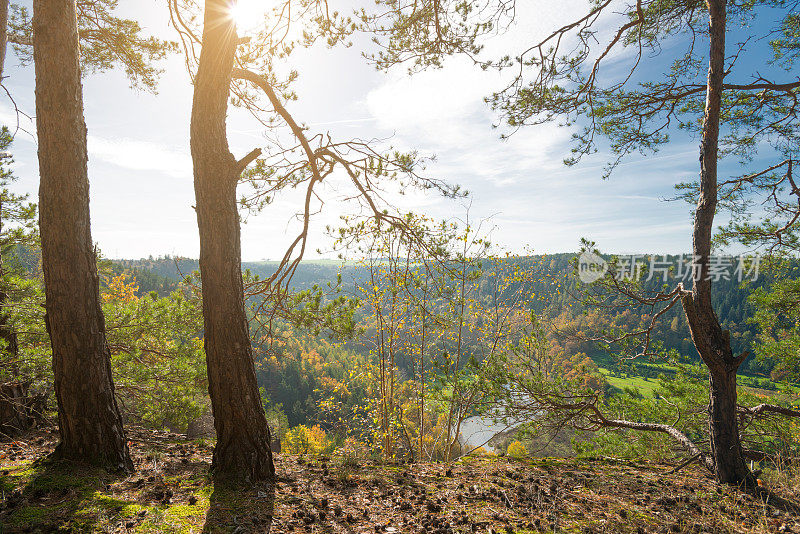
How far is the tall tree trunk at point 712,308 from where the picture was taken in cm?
321

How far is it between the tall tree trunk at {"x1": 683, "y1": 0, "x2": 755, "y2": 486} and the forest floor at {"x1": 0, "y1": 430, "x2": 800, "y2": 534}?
1.42ft

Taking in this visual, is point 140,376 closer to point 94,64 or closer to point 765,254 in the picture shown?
point 94,64

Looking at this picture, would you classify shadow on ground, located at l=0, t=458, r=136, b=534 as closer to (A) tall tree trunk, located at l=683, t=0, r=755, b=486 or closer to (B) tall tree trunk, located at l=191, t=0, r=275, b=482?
(B) tall tree trunk, located at l=191, t=0, r=275, b=482

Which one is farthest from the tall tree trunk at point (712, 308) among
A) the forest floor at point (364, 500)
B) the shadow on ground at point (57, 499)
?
the shadow on ground at point (57, 499)

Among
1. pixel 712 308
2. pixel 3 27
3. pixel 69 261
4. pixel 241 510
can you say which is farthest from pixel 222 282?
pixel 712 308

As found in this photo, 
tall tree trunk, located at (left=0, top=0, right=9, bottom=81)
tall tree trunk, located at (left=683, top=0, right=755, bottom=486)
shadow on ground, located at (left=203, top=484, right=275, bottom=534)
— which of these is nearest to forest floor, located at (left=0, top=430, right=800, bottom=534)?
shadow on ground, located at (left=203, top=484, right=275, bottom=534)

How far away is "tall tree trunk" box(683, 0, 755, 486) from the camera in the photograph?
126 inches

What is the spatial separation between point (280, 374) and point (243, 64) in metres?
45.1

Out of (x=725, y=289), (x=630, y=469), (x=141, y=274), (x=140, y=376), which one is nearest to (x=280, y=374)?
(x=141, y=274)

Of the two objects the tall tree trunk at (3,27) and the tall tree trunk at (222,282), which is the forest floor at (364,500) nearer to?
the tall tree trunk at (222,282)

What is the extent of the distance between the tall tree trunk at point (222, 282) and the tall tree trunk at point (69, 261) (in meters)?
0.80

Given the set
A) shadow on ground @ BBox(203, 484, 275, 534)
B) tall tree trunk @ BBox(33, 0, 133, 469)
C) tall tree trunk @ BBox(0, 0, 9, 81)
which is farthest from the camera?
tall tree trunk @ BBox(0, 0, 9, 81)

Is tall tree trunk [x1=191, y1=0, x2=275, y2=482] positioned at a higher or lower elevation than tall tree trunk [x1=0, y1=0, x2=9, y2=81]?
lower

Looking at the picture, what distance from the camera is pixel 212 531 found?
1.87 meters
